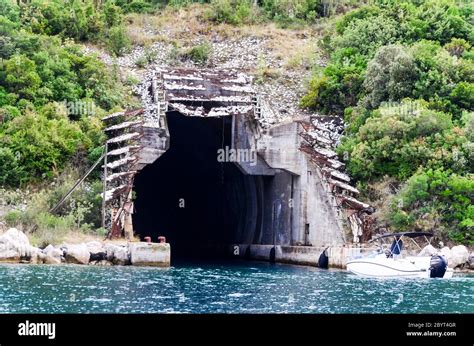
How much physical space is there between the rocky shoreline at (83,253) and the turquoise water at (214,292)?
1847mm

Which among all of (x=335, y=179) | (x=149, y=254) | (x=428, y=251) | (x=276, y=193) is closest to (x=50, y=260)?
(x=149, y=254)

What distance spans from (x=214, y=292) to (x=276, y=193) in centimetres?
2781

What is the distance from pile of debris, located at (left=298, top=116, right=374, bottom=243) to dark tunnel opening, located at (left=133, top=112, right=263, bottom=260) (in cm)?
641

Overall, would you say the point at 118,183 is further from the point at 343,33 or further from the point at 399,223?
the point at 343,33

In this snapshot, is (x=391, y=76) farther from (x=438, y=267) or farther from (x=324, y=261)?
(x=438, y=267)

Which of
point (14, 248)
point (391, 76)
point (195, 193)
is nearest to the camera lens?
point (14, 248)

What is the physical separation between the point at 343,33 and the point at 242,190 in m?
18.2

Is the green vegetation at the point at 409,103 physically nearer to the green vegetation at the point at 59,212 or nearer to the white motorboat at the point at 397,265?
the white motorboat at the point at 397,265

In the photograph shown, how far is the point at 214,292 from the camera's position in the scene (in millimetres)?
41812

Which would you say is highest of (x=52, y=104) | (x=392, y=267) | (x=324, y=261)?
(x=52, y=104)

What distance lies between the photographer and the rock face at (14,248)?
53.2 m

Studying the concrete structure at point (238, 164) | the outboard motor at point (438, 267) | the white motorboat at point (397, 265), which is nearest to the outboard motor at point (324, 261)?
the concrete structure at point (238, 164)

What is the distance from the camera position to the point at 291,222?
6694 centimetres
